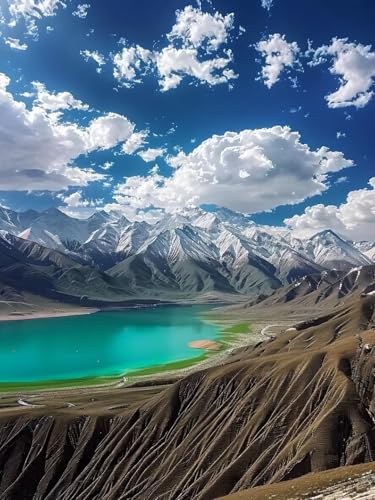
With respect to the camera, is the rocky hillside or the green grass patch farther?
the green grass patch

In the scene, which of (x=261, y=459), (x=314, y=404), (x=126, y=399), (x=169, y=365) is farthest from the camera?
(x=169, y=365)

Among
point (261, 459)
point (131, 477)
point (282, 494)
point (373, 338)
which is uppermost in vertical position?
point (373, 338)

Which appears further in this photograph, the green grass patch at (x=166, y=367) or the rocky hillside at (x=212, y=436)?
the green grass patch at (x=166, y=367)

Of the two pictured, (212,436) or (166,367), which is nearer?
(212,436)

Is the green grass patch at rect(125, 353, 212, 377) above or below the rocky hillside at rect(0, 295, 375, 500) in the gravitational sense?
below

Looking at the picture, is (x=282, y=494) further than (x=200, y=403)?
No

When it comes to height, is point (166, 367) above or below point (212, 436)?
below

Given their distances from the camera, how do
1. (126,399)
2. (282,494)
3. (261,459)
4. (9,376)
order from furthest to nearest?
(9,376) < (126,399) < (261,459) < (282,494)

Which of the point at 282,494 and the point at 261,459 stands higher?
the point at 282,494

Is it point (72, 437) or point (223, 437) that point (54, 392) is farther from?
point (223, 437)

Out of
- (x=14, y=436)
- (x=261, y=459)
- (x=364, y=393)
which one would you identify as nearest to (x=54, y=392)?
(x=14, y=436)

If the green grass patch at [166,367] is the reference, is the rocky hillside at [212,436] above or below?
above
